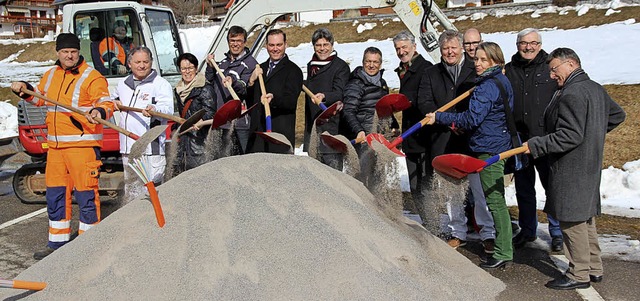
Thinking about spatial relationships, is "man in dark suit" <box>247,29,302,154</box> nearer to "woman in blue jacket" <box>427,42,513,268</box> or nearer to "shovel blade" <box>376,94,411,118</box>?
"shovel blade" <box>376,94,411,118</box>

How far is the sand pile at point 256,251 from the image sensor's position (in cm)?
A: 335

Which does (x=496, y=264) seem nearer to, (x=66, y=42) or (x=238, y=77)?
(x=238, y=77)

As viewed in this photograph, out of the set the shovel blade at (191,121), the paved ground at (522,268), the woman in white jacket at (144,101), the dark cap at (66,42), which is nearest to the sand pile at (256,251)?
the paved ground at (522,268)

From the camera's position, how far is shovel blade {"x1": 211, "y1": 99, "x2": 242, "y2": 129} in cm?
503

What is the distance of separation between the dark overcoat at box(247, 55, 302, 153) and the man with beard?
7cm

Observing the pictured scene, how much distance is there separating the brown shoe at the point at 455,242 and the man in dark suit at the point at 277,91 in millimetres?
1450

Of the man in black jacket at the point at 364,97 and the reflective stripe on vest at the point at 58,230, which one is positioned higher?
the man in black jacket at the point at 364,97

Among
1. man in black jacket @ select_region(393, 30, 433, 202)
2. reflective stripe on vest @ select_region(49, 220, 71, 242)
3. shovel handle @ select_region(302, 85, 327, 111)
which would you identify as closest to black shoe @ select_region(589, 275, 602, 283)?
man in black jacket @ select_region(393, 30, 433, 202)

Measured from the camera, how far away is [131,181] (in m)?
5.41

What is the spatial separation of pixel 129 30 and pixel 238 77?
2.24 meters

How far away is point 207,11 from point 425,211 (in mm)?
35018

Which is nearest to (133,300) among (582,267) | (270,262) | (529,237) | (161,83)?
(270,262)

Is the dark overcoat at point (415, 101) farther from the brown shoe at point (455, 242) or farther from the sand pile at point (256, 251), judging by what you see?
the sand pile at point (256, 251)

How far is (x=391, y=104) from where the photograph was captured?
494 centimetres
